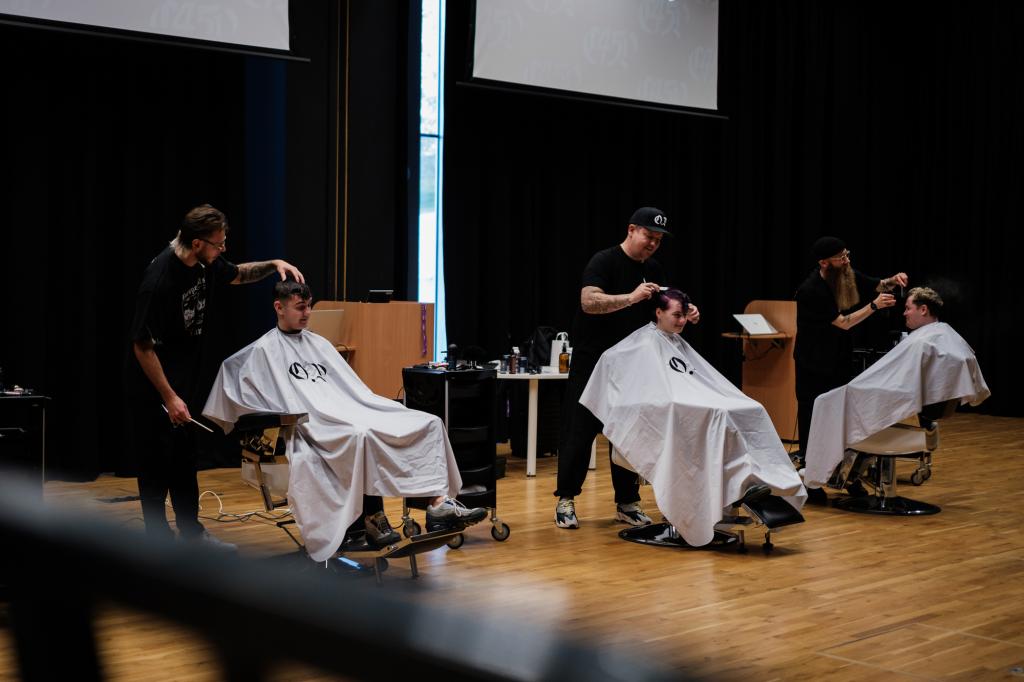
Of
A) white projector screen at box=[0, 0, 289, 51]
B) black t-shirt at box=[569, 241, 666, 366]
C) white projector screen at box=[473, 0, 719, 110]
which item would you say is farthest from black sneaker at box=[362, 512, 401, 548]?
white projector screen at box=[473, 0, 719, 110]

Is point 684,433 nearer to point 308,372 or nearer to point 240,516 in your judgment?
point 308,372

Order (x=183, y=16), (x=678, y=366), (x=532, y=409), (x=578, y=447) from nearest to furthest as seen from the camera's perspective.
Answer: (x=678, y=366) < (x=578, y=447) < (x=183, y=16) < (x=532, y=409)

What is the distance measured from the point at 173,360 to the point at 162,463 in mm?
326

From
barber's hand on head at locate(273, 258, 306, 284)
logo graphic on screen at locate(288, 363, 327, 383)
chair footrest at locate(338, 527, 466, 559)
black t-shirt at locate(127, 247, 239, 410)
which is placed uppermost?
barber's hand on head at locate(273, 258, 306, 284)

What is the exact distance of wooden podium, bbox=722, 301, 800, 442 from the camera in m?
6.71

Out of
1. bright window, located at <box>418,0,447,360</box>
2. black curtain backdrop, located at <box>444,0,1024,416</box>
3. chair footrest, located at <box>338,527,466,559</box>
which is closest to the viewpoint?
chair footrest, located at <box>338,527,466,559</box>

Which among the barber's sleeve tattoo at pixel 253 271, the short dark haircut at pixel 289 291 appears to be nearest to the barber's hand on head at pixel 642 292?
the short dark haircut at pixel 289 291

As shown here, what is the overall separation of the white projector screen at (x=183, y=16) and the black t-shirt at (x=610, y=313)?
2155 mm

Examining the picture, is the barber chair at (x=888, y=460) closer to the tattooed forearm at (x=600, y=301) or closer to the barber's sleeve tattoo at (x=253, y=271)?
the tattooed forearm at (x=600, y=301)

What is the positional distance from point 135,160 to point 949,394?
374cm

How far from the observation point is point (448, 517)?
3307 millimetres

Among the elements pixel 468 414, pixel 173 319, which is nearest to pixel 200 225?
pixel 173 319

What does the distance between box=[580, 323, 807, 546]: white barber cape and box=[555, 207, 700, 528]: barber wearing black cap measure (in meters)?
0.11

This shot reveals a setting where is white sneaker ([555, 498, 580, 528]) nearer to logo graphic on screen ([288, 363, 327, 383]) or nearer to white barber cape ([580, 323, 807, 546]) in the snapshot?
white barber cape ([580, 323, 807, 546])
